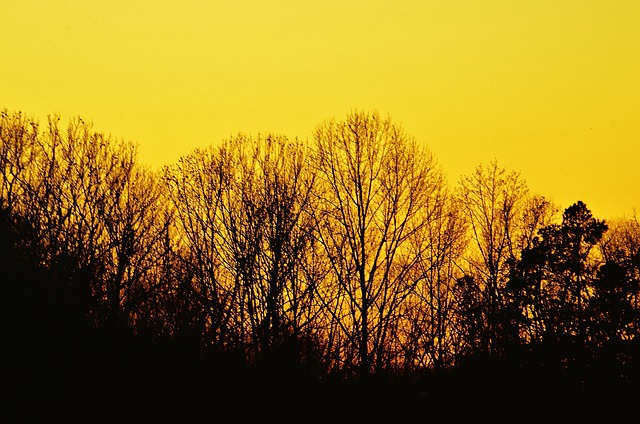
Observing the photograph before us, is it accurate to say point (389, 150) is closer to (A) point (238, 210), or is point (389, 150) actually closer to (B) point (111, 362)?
(A) point (238, 210)

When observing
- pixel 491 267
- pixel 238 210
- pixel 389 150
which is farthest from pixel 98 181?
pixel 491 267

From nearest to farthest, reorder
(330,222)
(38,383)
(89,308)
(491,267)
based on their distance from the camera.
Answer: (38,383), (89,308), (330,222), (491,267)

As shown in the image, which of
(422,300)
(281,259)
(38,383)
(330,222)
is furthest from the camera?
(422,300)

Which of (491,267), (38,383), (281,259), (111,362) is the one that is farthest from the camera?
(491,267)

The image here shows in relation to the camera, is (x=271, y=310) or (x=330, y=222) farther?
(x=330, y=222)

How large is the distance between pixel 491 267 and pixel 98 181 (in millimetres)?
22163

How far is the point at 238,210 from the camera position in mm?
35094

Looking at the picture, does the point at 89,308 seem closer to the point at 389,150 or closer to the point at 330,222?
the point at 330,222

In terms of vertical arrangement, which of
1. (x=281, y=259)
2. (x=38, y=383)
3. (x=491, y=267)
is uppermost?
(x=491, y=267)

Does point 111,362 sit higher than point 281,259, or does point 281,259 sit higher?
point 281,259

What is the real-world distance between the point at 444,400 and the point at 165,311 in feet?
36.0

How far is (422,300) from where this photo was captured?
143 ft

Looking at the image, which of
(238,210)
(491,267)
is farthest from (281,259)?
(491,267)

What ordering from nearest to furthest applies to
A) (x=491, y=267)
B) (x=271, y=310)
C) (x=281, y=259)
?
(x=271, y=310)
(x=281, y=259)
(x=491, y=267)
